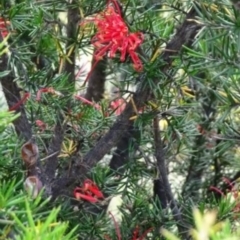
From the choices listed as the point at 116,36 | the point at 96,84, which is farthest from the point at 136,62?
the point at 96,84

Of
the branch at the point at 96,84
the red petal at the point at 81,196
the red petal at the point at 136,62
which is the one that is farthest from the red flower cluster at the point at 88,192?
the branch at the point at 96,84

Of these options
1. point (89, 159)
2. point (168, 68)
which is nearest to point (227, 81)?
point (168, 68)

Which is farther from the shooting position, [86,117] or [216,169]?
[216,169]

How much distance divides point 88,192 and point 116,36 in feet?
0.52

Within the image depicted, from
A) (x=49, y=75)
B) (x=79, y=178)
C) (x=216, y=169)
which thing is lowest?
(x=216, y=169)

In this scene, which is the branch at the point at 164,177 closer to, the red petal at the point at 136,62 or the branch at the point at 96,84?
the red petal at the point at 136,62

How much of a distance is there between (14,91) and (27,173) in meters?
0.08

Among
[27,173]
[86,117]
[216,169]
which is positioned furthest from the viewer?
[216,169]

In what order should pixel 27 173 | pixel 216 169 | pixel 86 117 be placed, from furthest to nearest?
pixel 216 169, pixel 86 117, pixel 27 173

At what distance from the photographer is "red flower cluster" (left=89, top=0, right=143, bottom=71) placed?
0.46 metres

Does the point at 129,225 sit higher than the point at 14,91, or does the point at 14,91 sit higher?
the point at 14,91

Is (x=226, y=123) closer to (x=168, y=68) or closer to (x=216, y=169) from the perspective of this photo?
(x=168, y=68)

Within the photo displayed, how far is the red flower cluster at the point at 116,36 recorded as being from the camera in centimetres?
46

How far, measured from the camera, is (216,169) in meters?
0.77
